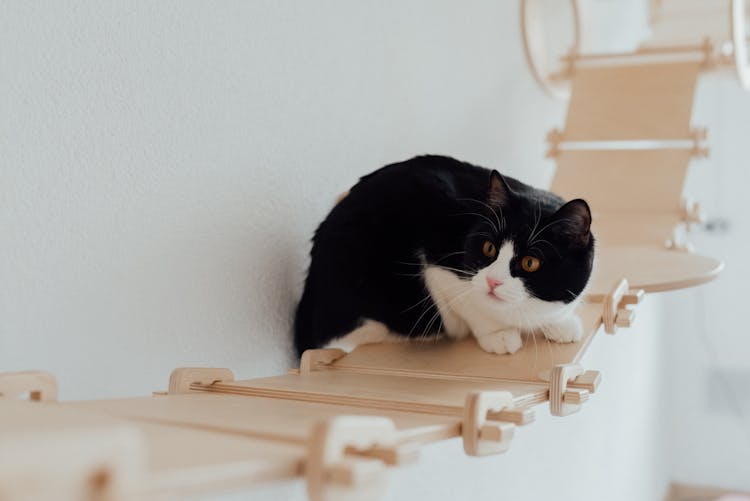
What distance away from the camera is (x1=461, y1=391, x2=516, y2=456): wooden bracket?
2.51ft

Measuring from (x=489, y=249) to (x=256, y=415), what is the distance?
497 millimetres

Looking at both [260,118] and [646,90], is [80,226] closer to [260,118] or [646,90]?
[260,118]

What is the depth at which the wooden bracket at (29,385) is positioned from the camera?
2.48 ft

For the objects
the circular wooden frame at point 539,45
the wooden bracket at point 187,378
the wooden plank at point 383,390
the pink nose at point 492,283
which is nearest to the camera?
the wooden plank at point 383,390

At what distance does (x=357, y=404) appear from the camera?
887mm

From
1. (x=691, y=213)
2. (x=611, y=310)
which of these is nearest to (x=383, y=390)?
(x=611, y=310)

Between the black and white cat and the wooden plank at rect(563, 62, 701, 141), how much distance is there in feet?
3.01

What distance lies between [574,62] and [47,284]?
6.03ft

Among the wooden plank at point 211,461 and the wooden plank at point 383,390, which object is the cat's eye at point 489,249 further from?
the wooden plank at point 211,461

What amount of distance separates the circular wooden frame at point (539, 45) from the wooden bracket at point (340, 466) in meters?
2.01

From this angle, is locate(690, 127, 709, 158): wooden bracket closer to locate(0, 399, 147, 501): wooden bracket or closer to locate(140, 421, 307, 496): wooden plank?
locate(140, 421, 307, 496): wooden plank

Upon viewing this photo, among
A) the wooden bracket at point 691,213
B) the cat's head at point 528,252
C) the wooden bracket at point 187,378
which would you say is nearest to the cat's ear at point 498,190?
the cat's head at point 528,252

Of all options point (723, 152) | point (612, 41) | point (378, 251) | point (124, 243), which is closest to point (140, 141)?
point (124, 243)

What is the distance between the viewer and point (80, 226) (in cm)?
97
